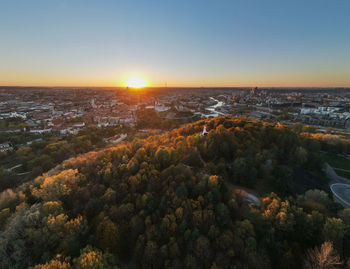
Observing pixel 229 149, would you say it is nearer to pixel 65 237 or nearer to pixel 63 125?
pixel 65 237

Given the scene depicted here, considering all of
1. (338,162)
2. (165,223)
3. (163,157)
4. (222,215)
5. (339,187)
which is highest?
(163,157)

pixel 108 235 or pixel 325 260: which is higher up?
pixel 325 260

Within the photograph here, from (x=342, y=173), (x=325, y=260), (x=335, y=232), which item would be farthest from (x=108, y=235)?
(x=342, y=173)

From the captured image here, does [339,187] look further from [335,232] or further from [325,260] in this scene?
[325,260]

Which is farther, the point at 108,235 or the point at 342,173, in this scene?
the point at 342,173

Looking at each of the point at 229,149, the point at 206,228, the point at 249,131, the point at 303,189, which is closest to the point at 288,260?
the point at 206,228

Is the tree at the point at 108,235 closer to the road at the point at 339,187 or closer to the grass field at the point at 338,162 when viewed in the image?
the road at the point at 339,187
